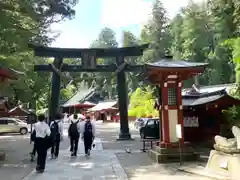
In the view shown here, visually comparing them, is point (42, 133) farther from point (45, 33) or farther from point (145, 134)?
point (45, 33)

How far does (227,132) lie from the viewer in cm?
1861

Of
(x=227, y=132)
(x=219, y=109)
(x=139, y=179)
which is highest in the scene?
(x=219, y=109)

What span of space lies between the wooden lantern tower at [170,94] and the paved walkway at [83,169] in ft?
6.79

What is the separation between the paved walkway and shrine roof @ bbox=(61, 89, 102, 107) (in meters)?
60.0

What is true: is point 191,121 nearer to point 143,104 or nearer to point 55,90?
point 55,90

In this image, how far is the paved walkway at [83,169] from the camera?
10297 millimetres

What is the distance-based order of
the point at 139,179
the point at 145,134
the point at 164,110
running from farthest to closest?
the point at 145,134 → the point at 164,110 → the point at 139,179

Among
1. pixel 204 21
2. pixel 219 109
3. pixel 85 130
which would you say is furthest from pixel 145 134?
pixel 204 21

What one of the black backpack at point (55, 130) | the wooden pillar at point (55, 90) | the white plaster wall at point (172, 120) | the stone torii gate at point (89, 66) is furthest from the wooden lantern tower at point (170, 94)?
the wooden pillar at point (55, 90)

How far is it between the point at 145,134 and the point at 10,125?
1530 cm

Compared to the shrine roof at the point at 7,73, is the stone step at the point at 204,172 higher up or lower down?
lower down

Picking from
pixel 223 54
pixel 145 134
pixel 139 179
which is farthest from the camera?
pixel 223 54

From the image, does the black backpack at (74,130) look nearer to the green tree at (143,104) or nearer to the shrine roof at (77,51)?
the shrine roof at (77,51)

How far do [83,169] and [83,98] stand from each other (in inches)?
2522
